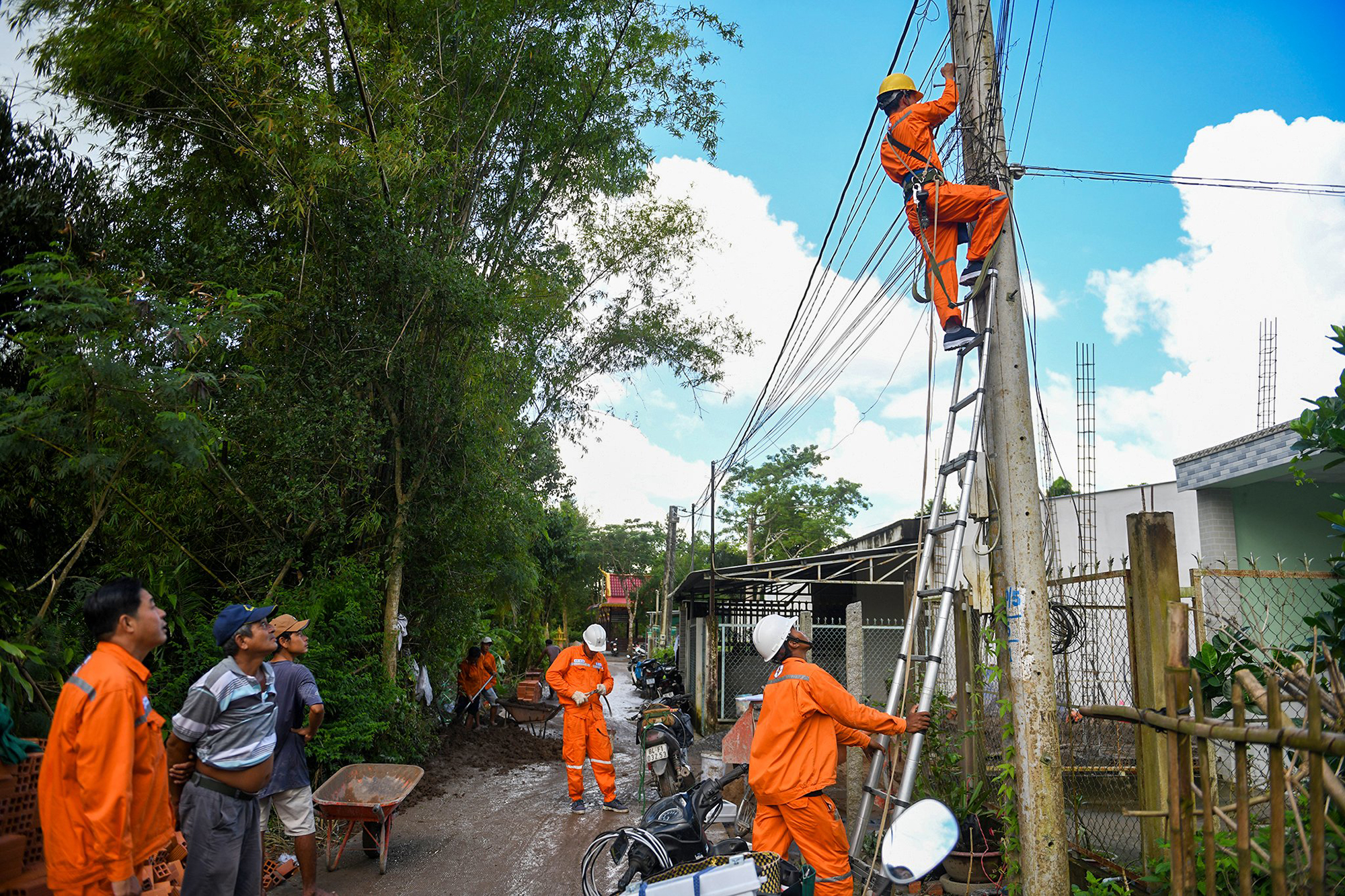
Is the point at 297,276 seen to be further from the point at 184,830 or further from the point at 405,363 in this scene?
the point at 184,830

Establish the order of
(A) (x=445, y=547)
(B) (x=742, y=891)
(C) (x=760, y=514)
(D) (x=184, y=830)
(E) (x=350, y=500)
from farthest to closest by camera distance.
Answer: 1. (C) (x=760, y=514)
2. (A) (x=445, y=547)
3. (E) (x=350, y=500)
4. (D) (x=184, y=830)
5. (B) (x=742, y=891)

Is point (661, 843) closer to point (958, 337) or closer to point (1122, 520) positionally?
point (958, 337)

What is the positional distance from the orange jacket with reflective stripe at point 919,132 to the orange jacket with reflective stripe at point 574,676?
18.6 feet

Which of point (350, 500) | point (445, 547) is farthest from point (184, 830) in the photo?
point (445, 547)

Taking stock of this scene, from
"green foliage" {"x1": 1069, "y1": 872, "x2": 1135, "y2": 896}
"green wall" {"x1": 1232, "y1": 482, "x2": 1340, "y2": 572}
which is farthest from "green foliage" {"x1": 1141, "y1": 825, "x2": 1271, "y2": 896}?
"green wall" {"x1": 1232, "y1": 482, "x2": 1340, "y2": 572}

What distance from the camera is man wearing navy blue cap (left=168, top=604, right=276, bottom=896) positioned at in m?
4.01

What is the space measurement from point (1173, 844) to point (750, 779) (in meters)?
2.38

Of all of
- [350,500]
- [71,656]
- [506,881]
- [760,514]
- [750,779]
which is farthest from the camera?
[760,514]

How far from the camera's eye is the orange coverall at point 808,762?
14.3ft

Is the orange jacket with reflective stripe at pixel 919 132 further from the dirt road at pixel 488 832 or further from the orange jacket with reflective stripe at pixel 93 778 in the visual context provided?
the dirt road at pixel 488 832

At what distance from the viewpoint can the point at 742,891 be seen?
3221mm

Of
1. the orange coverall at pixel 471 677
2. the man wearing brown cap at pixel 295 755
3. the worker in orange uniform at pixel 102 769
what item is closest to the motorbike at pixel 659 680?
the orange coverall at pixel 471 677

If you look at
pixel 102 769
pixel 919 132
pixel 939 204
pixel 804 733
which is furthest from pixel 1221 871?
pixel 102 769

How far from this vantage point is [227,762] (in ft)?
13.6
